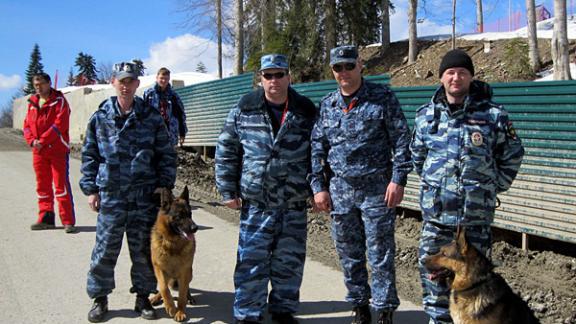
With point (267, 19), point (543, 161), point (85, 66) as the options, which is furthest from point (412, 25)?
point (85, 66)

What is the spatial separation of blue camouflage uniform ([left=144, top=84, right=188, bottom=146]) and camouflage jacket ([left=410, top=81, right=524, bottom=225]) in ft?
18.1

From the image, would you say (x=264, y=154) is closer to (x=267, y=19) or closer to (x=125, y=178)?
(x=125, y=178)

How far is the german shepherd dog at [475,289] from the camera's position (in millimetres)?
3166

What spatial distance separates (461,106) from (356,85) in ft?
2.85

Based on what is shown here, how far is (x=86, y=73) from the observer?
8631 cm

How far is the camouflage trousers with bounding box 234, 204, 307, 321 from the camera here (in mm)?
4082

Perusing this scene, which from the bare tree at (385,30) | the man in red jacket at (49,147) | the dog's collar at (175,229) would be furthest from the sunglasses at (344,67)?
the bare tree at (385,30)

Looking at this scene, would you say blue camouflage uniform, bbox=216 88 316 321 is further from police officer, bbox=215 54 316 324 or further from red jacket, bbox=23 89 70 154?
red jacket, bbox=23 89 70 154

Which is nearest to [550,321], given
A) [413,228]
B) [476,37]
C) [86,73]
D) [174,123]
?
[413,228]

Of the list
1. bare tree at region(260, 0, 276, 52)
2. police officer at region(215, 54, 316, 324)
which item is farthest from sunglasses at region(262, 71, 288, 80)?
bare tree at region(260, 0, 276, 52)

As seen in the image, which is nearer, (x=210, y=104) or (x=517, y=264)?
(x=517, y=264)

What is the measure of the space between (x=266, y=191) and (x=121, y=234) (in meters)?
1.40

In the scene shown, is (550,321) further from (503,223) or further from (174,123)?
(174,123)

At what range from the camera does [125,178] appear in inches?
170
